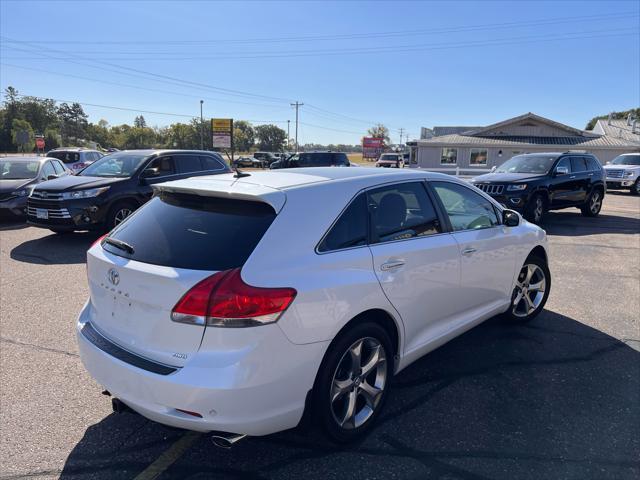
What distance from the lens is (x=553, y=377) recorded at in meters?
3.72

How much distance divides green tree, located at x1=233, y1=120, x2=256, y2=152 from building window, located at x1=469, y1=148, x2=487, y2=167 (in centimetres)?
9923

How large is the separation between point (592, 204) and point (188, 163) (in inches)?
449

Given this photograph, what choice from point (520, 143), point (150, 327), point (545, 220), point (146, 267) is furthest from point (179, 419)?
point (520, 143)

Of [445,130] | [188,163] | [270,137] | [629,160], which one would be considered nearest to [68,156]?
[188,163]

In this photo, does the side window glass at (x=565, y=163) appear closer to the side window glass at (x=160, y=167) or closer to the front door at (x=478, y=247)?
the front door at (x=478, y=247)

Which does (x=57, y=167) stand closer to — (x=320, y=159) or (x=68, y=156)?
(x=68, y=156)

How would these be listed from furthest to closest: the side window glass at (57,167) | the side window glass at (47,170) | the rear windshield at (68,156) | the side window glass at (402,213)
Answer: the rear windshield at (68,156) < the side window glass at (57,167) < the side window glass at (47,170) < the side window glass at (402,213)

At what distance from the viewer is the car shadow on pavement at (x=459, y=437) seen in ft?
8.59

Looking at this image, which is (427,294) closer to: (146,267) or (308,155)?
(146,267)

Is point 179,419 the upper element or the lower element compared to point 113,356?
lower

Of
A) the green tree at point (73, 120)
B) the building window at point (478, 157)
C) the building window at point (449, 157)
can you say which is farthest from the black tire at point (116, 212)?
the green tree at point (73, 120)

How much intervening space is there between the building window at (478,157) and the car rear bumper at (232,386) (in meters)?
39.3

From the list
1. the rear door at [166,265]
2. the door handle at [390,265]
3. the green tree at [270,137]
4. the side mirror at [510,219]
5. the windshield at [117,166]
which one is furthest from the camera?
the green tree at [270,137]

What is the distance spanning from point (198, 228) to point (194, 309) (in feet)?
1.75
